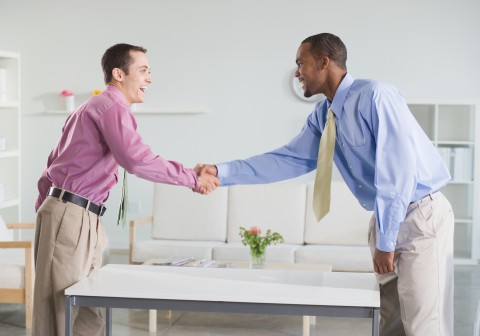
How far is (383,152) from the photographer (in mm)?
2867

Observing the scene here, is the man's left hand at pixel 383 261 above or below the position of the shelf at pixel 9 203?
above

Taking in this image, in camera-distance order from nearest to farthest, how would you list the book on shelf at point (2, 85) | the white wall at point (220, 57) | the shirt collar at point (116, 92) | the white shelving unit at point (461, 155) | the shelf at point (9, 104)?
1. the shirt collar at point (116, 92)
2. the shelf at point (9, 104)
3. the book on shelf at point (2, 85)
4. the white shelving unit at point (461, 155)
5. the white wall at point (220, 57)

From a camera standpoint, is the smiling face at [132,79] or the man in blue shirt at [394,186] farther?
the smiling face at [132,79]

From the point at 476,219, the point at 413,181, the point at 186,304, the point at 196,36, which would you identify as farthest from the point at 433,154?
the point at 196,36

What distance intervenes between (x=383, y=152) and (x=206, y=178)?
1123 mm

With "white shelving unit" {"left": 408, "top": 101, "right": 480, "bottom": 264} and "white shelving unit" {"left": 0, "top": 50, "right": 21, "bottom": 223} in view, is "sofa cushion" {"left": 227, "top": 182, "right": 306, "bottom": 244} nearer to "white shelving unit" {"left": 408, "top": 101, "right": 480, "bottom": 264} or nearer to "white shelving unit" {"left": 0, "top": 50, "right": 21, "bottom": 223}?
"white shelving unit" {"left": 408, "top": 101, "right": 480, "bottom": 264}

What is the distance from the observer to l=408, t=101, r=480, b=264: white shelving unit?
7.57 meters

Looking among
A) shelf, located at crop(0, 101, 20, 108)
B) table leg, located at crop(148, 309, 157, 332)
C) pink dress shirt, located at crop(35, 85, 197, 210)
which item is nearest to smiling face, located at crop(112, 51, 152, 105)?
pink dress shirt, located at crop(35, 85, 197, 210)

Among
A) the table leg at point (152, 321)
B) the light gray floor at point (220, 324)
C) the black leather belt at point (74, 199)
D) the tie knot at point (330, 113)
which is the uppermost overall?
the tie knot at point (330, 113)

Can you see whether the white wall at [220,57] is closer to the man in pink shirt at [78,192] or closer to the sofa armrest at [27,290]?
the sofa armrest at [27,290]

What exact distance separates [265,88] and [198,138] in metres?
0.83

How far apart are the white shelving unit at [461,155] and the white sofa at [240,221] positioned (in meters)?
1.54

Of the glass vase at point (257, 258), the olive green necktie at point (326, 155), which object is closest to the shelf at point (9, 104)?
the glass vase at point (257, 258)

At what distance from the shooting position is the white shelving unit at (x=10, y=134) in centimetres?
727
